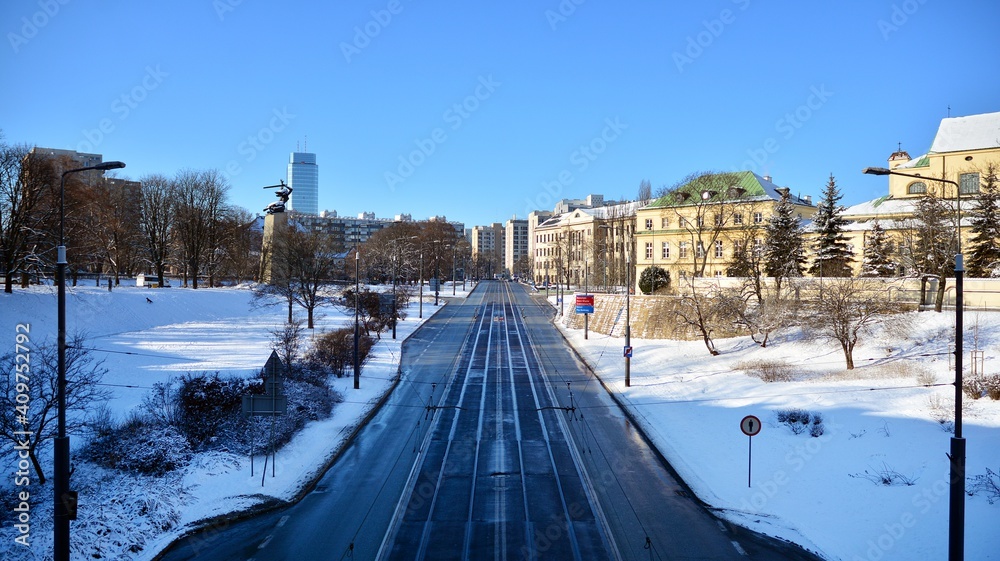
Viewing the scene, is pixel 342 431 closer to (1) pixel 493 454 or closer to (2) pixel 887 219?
(1) pixel 493 454

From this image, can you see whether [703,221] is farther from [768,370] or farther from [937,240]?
[768,370]

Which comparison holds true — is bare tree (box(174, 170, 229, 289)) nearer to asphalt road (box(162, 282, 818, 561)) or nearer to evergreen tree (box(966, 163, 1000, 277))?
asphalt road (box(162, 282, 818, 561))

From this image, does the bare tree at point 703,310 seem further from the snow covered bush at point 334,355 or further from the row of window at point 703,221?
the snow covered bush at point 334,355

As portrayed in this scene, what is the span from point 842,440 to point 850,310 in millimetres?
11078

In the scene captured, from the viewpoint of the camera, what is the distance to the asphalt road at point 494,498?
1106cm

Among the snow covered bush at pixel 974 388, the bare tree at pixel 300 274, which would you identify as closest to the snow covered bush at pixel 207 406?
the snow covered bush at pixel 974 388

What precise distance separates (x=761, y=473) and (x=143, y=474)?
1433cm

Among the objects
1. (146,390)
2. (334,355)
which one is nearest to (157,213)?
(334,355)

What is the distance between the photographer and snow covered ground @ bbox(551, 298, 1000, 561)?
11.8 metres

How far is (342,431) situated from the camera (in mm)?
18812

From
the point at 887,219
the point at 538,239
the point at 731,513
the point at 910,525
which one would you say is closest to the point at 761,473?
the point at 731,513

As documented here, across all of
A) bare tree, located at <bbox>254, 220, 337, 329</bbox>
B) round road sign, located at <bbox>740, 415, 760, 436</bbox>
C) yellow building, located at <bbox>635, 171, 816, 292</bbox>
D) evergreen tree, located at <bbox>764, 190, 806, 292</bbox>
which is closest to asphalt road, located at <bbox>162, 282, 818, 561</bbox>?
round road sign, located at <bbox>740, 415, 760, 436</bbox>

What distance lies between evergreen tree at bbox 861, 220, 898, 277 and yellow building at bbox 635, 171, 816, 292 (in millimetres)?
7461

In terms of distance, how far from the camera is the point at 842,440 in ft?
54.1
